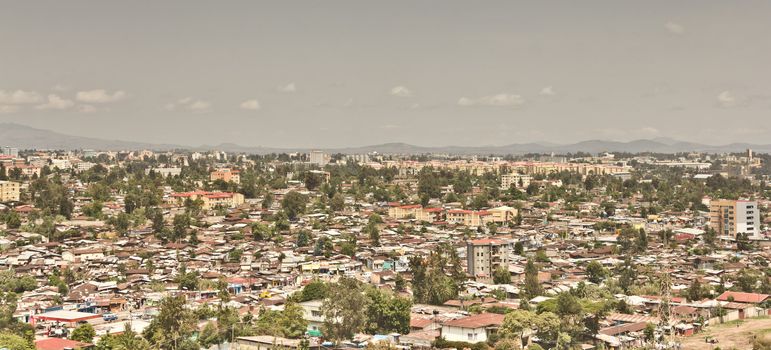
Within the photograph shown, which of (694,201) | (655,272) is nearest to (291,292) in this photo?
(655,272)

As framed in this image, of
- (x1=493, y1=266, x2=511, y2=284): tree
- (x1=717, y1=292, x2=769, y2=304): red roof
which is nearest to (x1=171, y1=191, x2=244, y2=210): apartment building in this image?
(x1=493, y1=266, x2=511, y2=284): tree

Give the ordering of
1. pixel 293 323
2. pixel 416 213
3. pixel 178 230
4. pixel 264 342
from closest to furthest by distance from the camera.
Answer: pixel 264 342, pixel 293 323, pixel 178 230, pixel 416 213

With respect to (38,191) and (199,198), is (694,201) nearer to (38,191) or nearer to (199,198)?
(199,198)

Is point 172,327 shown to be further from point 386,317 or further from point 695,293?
point 695,293

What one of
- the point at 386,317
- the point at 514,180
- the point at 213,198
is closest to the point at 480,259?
the point at 386,317

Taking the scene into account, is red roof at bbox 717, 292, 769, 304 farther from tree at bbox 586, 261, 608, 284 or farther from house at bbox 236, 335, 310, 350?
house at bbox 236, 335, 310, 350

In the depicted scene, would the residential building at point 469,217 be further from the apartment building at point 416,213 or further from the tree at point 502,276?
the tree at point 502,276
